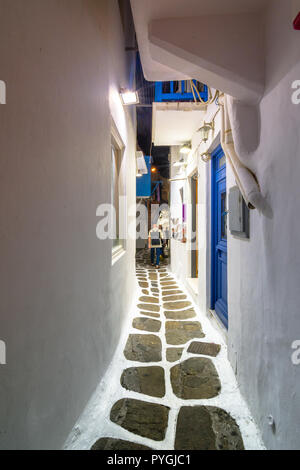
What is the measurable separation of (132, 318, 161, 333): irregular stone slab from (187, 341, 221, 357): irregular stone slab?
0.75 metres

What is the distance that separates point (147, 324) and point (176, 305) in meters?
1.18

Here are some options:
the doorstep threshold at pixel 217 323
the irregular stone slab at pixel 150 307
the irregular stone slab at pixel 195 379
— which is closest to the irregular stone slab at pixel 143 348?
the irregular stone slab at pixel 195 379

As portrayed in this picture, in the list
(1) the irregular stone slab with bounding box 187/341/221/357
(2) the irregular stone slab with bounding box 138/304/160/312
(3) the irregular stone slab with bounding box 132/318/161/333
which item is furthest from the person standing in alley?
(1) the irregular stone slab with bounding box 187/341/221/357

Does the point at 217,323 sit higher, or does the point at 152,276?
the point at 217,323

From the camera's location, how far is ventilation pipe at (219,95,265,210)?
1.82 m

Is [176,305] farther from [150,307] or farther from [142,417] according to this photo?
[142,417]

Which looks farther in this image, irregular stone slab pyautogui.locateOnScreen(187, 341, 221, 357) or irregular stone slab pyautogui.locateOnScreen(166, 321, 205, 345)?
irregular stone slab pyautogui.locateOnScreen(166, 321, 205, 345)

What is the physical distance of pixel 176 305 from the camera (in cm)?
511

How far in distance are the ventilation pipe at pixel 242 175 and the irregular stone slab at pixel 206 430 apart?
75.6 inches

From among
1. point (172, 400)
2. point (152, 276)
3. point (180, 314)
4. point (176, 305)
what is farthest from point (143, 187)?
point (172, 400)

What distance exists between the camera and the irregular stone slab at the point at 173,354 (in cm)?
305

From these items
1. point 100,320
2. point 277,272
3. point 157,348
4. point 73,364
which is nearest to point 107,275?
point 100,320

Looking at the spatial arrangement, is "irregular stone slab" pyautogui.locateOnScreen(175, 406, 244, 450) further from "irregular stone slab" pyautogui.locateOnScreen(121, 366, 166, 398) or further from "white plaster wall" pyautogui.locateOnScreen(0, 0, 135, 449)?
"white plaster wall" pyautogui.locateOnScreen(0, 0, 135, 449)

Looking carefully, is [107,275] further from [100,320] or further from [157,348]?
[157,348]
